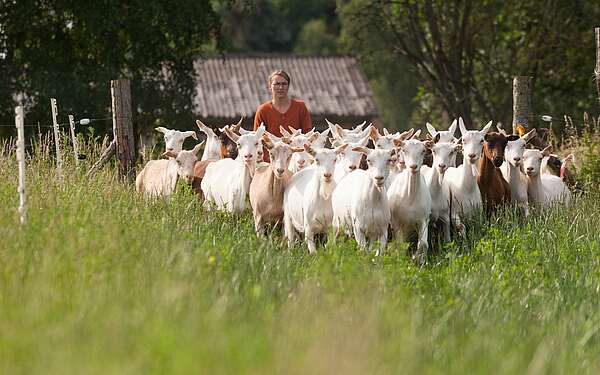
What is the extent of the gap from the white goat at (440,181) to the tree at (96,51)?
10.2 metres

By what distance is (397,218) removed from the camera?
43.8 ft

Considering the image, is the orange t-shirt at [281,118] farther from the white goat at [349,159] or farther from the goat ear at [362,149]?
the goat ear at [362,149]

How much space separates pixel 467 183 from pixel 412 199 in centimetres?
131

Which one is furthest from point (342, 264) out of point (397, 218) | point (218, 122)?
point (218, 122)

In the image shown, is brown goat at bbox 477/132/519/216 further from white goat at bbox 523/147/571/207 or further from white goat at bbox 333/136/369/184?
white goat at bbox 333/136/369/184

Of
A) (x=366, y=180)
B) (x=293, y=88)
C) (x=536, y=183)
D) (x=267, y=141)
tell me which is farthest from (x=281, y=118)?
(x=293, y=88)

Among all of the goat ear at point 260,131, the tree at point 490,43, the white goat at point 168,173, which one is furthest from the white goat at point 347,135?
the tree at point 490,43

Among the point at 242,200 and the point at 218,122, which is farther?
the point at 218,122

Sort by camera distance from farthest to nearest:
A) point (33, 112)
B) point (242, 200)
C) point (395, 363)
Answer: point (33, 112), point (242, 200), point (395, 363)

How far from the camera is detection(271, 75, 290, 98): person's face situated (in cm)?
1540

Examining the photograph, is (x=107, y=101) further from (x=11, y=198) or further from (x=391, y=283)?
(x=391, y=283)

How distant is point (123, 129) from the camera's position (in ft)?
56.1

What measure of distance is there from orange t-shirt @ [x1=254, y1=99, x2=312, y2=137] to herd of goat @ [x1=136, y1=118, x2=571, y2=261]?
0.21m

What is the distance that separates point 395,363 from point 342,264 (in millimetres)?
2291
